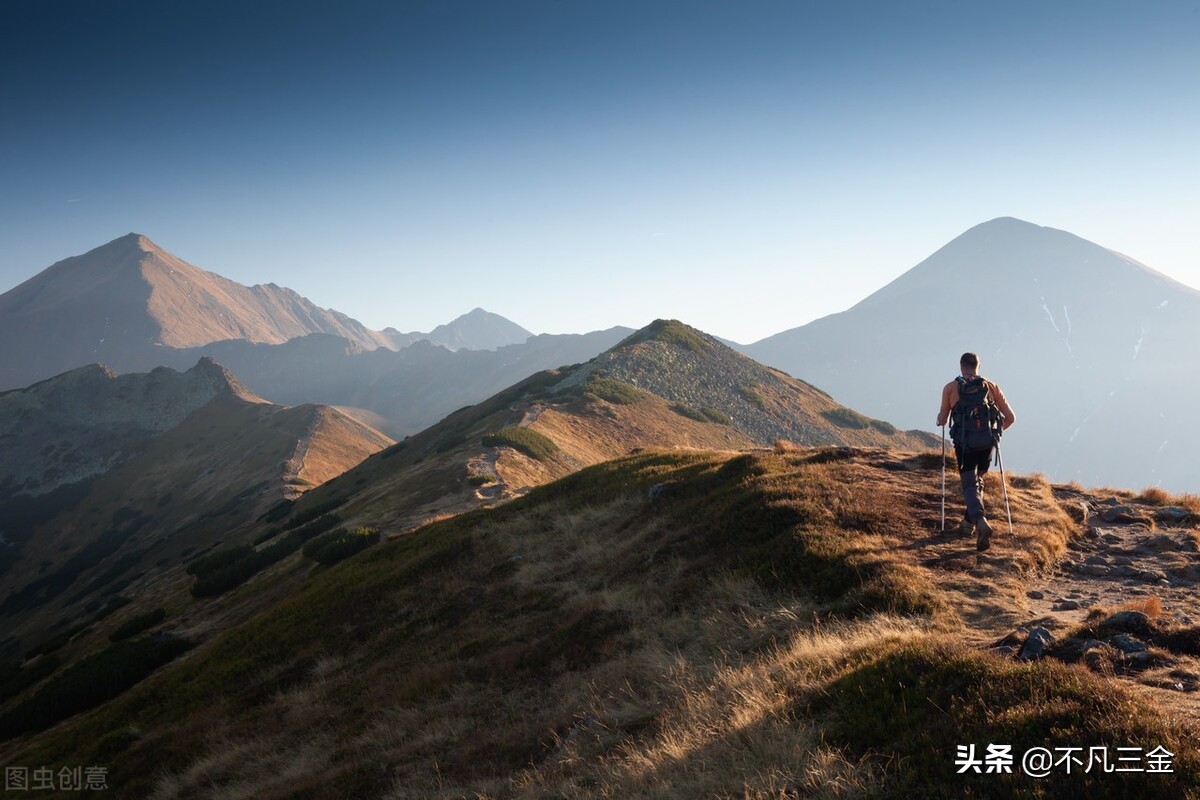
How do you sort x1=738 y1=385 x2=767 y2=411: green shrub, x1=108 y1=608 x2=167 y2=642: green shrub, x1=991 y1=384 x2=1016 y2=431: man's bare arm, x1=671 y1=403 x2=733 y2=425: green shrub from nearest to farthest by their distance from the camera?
x1=991 y1=384 x2=1016 y2=431: man's bare arm
x1=108 y1=608 x2=167 y2=642: green shrub
x1=671 y1=403 x2=733 y2=425: green shrub
x1=738 y1=385 x2=767 y2=411: green shrub

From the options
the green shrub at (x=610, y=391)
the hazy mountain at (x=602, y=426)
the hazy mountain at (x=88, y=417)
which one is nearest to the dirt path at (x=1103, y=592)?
the hazy mountain at (x=602, y=426)

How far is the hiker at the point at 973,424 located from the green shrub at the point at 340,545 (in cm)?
2455

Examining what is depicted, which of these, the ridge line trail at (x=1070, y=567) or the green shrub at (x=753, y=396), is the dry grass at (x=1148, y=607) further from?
the green shrub at (x=753, y=396)

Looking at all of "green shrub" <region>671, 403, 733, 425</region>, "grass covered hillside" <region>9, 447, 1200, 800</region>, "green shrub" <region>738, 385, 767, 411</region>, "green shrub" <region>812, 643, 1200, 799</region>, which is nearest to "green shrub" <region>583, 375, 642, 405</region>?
"green shrub" <region>671, 403, 733, 425</region>

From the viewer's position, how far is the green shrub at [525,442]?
44.7 metres

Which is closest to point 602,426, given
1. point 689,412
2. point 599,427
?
point 599,427

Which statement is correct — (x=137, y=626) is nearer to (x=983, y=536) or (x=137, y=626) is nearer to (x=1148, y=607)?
(x=983, y=536)

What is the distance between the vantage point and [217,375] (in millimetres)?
175000

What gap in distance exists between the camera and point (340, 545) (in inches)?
1109

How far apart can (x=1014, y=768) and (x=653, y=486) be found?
51.3 feet

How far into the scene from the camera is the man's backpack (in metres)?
12.6

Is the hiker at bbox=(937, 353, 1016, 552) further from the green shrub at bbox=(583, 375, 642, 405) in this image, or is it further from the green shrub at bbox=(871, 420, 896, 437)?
the green shrub at bbox=(871, 420, 896, 437)

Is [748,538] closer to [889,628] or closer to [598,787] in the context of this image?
[889,628]

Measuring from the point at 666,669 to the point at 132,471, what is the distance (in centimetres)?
16620
